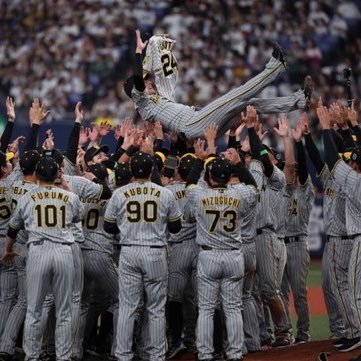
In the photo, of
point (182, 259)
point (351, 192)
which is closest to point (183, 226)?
point (182, 259)

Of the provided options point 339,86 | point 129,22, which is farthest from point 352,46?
point 129,22

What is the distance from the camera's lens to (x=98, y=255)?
37.6ft

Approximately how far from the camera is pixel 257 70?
2314cm

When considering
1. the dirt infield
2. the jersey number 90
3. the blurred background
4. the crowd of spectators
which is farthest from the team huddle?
the crowd of spectators

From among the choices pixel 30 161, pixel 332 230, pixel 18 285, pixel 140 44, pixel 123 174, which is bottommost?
pixel 18 285

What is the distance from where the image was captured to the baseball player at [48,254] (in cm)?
1054

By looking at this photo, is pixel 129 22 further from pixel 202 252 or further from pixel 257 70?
pixel 202 252

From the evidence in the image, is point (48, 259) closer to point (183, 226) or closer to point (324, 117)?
point (183, 226)

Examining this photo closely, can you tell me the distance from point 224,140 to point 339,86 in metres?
4.30

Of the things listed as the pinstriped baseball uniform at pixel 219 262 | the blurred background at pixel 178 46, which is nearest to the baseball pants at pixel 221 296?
the pinstriped baseball uniform at pixel 219 262

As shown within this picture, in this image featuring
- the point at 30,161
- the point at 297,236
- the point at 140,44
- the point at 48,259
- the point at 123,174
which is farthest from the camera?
the point at 297,236

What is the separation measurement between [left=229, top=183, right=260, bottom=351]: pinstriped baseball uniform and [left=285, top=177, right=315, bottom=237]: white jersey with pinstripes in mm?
1093

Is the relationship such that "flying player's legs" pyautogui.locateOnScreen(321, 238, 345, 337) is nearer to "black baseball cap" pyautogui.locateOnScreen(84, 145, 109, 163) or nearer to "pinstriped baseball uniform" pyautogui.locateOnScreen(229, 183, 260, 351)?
"pinstriped baseball uniform" pyautogui.locateOnScreen(229, 183, 260, 351)

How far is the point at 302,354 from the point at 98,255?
240 centimetres
